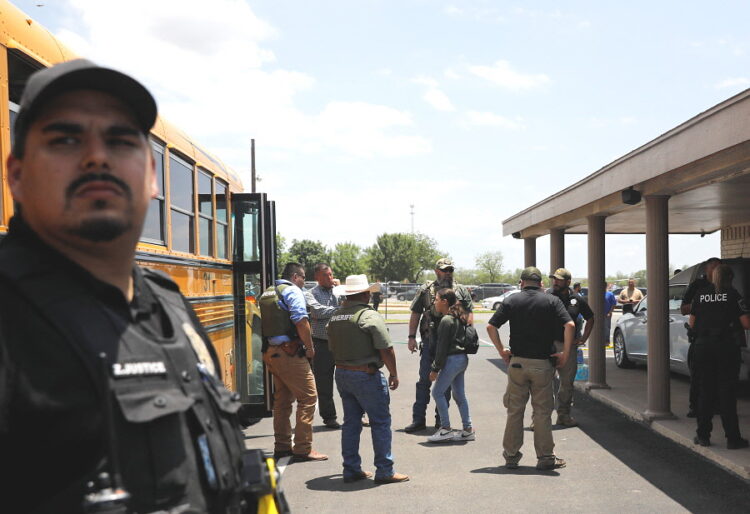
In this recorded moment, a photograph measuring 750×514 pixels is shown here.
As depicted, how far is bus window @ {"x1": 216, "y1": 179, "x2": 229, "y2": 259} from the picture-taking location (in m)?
8.36

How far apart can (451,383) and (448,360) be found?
292 mm

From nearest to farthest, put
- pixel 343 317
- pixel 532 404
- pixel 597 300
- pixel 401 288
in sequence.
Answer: pixel 343 317
pixel 532 404
pixel 597 300
pixel 401 288

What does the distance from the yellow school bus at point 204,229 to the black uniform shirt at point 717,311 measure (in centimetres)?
476

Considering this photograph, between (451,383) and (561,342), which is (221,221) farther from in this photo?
(561,342)

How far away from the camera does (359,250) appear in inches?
3848

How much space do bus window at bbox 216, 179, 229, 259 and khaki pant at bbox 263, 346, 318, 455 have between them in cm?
173

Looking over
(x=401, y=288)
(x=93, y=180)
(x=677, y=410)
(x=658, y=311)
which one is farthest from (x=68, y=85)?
(x=401, y=288)

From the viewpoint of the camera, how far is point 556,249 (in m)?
13.3

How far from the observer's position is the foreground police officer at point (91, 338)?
1211 mm

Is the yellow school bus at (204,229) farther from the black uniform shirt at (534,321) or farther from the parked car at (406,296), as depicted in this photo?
the parked car at (406,296)

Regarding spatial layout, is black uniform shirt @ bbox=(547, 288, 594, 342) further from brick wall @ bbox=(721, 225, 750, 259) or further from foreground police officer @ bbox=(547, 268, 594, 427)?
brick wall @ bbox=(721, 225, 750, 259)

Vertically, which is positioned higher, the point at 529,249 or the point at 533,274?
the point at 529,249

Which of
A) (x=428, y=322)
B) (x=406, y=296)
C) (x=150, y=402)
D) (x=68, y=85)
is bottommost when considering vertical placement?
(x=406, y=296)

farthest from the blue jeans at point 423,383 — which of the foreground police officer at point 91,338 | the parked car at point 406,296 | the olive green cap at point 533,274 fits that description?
the parked car at point 406,296
